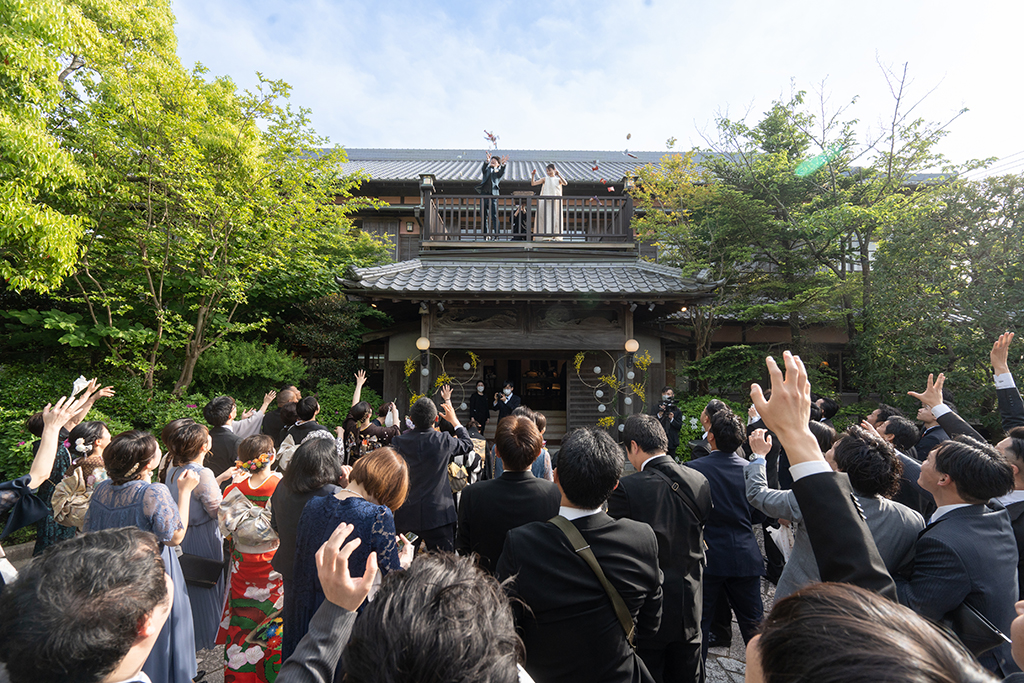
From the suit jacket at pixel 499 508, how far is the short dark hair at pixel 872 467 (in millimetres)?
1679

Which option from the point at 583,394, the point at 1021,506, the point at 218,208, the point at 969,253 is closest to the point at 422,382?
the point at 583,394

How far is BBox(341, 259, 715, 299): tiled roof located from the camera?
8.84 m

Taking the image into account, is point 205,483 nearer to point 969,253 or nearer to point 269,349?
point 269,349

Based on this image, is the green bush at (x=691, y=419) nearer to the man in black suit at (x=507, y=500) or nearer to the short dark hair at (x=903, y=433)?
the short dark hair at (x=903, y=433)

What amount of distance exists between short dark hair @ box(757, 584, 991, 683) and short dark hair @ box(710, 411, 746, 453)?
279 centimetres

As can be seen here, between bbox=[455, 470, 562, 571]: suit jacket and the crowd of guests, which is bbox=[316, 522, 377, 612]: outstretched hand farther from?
bbox=[455, 470, 562, 571]: suit jacket

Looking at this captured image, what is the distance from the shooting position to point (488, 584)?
1.17m

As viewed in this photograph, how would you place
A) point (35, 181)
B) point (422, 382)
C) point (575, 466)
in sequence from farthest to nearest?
1. point (422, 382)
2. point (35, 181)
3. point (575, 466)

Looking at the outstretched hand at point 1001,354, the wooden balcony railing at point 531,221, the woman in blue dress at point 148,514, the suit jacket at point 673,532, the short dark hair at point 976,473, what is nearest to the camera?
the short dark hair at point 976,473

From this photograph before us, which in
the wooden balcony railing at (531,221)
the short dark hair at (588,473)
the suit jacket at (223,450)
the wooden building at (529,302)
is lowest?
the suit jacket at (223,450)

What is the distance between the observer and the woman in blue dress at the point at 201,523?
10.2 ft

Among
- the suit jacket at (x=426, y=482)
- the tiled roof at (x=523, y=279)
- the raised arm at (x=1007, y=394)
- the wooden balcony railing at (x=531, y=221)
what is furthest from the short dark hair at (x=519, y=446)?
the wooden balcony railing at (x=531, y=221)

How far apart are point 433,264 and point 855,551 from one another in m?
10.0

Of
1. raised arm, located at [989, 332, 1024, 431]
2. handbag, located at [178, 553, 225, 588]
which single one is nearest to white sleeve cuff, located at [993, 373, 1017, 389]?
raised arm, located at [989, 332, 1024, 431]
